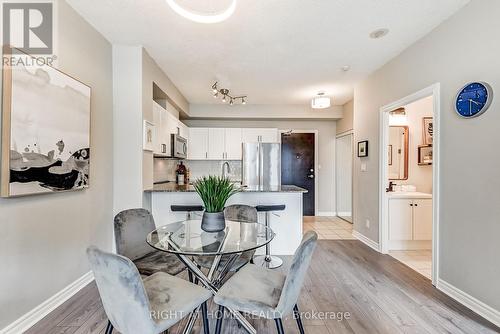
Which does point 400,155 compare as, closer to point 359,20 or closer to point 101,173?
point 359,20

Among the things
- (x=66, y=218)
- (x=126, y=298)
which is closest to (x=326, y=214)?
(x=66, y=218)

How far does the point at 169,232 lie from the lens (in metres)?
1.95

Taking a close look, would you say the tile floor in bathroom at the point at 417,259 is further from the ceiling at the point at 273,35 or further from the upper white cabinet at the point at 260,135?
the upper white cabinet at the point at 260,135

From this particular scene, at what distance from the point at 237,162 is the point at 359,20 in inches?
155

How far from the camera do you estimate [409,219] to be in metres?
3.49

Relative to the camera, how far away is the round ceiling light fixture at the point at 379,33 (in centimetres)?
257

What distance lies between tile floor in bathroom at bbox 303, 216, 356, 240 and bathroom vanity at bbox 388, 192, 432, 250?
0.85 meters

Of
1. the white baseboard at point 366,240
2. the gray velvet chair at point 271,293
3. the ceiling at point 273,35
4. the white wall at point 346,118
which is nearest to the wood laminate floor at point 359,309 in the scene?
the gray velvet chair at point 271,293

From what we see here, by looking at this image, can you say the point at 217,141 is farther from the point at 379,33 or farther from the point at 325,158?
the point at 379,33

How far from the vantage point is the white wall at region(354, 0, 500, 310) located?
6.40 ft

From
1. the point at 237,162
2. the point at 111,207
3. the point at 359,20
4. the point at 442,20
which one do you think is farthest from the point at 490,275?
the point at 237,162

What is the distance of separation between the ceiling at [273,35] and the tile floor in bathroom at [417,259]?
2.63 m

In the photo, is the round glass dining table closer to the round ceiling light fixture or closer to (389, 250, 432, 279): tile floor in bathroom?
(389, 250, 432, 279): tile floor in bathroom

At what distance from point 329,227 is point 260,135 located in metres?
2.45
